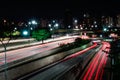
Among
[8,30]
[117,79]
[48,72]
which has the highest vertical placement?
[8,30]

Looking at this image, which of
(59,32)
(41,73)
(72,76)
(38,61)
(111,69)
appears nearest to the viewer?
(72,76)

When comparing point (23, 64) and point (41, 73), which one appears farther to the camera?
point (23, 64)

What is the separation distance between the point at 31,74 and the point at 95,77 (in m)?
11.9

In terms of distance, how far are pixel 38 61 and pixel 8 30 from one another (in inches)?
336

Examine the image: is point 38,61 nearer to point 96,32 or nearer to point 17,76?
point 17,76

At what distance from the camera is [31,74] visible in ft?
97.0

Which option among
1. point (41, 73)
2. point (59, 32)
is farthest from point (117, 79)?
point (59, 32)

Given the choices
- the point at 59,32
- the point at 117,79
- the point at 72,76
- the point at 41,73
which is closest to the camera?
the point at 72,76

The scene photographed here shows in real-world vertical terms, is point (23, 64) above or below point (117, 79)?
above

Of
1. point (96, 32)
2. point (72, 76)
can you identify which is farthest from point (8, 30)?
point (96, 32)

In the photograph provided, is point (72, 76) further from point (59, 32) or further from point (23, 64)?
point (59, 32)

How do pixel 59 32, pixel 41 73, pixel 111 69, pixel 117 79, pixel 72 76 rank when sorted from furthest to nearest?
1. pixel 59 32
2. pixel 111 69
3. pixel 117 79
4. pixel 41 73
5. pixel 72 76

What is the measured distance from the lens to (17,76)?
28844 millimetres

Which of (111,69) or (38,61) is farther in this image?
(111,69)
